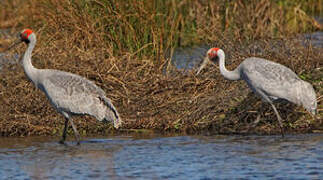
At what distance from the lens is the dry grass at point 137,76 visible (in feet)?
35.8

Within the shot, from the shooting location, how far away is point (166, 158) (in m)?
9.02

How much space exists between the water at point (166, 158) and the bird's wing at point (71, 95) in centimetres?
52

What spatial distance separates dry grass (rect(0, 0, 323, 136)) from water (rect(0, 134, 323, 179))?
52cm

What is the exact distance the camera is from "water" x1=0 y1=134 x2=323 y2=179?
8148mm

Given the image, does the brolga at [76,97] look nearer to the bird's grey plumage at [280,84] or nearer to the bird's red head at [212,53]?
the bird's red head at [212,53]

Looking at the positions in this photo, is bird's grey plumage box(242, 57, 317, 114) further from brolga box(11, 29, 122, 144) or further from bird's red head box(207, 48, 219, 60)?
brolga box(11, 29, 122, 144)

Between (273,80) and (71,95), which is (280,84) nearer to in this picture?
(273,80)

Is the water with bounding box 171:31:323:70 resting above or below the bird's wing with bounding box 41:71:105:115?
above

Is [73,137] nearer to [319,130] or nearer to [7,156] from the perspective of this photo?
[7,156]

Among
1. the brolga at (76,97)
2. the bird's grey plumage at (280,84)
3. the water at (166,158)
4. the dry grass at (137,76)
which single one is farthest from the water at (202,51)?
the brolga at (76,97)

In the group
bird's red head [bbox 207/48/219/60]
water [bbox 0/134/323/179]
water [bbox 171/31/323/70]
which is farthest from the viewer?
water [bbox 171/31/323/70]

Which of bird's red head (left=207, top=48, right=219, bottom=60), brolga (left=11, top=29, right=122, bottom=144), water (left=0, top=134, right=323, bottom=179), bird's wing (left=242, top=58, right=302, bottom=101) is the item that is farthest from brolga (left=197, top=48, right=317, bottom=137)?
brolga (left=11, top=29, right=122, bottom=144)

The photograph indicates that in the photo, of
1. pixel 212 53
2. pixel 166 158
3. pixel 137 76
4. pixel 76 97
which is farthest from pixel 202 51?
pixel 166 158

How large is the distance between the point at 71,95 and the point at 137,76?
1.90m
